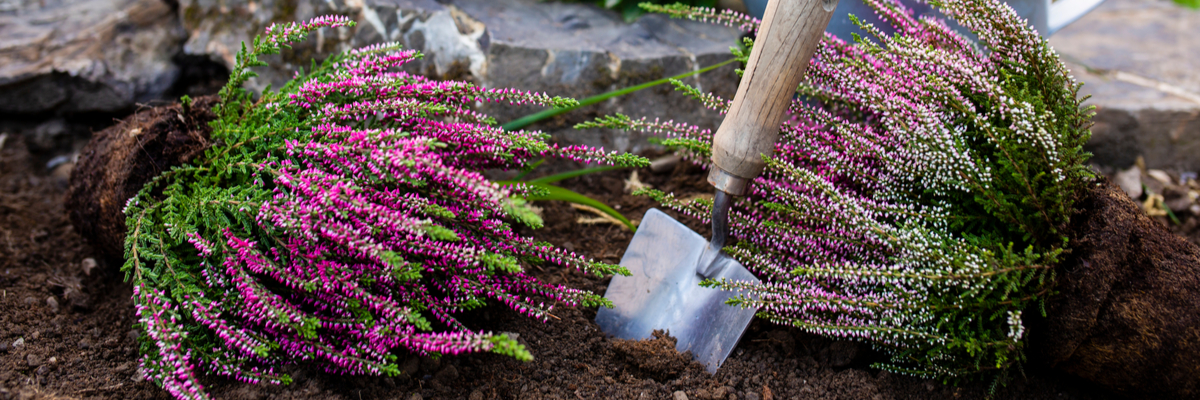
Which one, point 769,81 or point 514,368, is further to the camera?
point 514,368

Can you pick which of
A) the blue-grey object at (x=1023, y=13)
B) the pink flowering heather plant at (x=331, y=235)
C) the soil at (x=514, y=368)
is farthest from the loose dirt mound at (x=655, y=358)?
the blue-grey object at (x=1023, y=13)

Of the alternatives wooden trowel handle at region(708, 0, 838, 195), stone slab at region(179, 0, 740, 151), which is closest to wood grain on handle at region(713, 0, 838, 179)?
wooden trowel handle at region(708, 0, 838, 195)

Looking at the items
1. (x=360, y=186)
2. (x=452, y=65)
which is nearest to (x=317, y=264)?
(x=360, y=186)

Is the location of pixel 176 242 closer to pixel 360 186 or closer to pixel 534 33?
pixel 360 186

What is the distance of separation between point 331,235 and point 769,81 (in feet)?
3.41

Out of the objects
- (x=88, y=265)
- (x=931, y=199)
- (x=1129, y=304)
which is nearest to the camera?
(x=1129, y=304)

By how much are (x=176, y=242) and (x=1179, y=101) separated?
3.77m

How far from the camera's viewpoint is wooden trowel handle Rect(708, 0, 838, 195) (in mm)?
1425

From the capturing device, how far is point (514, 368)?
1.62m

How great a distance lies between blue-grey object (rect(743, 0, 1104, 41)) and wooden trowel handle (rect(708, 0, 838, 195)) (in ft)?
1.95

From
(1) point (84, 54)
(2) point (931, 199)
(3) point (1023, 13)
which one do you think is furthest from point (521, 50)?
(1) point (84, 54)

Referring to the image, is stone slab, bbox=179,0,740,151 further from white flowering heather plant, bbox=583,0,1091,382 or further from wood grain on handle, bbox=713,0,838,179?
wood grain on handle, bbox=713,0,838,179

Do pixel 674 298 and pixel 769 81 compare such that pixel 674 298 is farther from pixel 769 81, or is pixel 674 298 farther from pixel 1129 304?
pixel 1129 304

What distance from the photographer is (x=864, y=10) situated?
2.01 m
